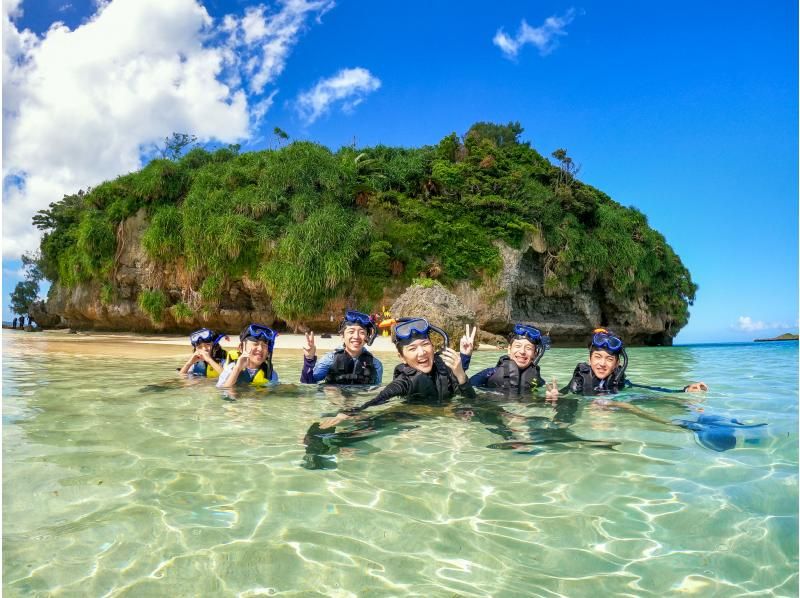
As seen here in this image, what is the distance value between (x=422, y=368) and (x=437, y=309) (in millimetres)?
10288

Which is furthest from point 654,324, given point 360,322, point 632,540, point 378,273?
point 632,540

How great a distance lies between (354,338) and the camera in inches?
257

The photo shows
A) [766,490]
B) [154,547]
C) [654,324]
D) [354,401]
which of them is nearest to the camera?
[154,547]

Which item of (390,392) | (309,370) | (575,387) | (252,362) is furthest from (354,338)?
(575,387)

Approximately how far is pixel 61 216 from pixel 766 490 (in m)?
33.7

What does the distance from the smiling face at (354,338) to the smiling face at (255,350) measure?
100 centimetres

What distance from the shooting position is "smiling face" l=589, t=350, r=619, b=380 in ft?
19.9

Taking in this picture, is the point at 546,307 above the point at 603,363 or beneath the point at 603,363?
above

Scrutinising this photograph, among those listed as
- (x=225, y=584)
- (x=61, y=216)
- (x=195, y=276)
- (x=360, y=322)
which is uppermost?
(x=61, y=216)

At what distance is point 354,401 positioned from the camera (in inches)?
231

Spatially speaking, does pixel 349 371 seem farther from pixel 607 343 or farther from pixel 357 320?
pixel 607 343

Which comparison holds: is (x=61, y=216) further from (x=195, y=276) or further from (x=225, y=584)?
(x=225, y=584)

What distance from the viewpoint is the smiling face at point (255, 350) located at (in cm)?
627

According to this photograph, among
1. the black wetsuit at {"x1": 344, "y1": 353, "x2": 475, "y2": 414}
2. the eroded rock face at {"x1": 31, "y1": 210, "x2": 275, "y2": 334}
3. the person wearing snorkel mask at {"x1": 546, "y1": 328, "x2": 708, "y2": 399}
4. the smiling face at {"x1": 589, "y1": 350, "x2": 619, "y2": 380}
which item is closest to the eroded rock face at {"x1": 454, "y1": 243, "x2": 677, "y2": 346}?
the eroded rock face at {"x1": 31, "y1": 210, "x2": 275, "y2": 334}
